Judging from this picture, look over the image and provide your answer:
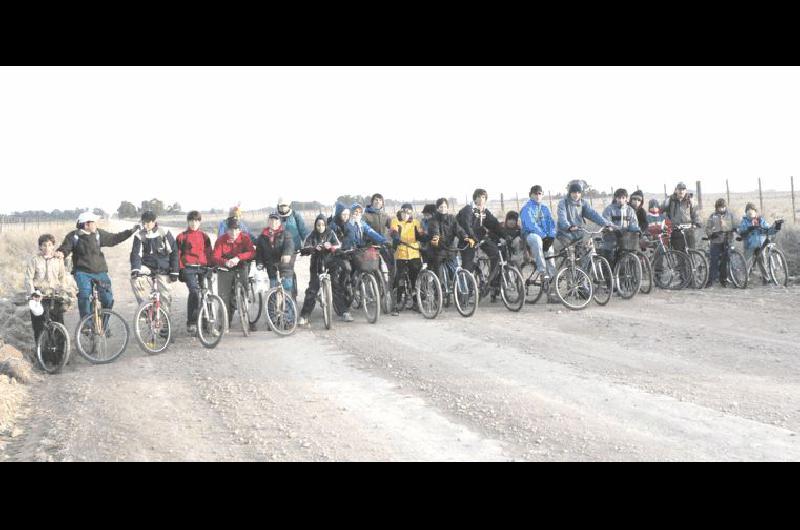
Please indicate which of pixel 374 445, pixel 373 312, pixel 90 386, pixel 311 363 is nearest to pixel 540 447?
pixel 374 445

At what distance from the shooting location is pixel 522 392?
7.43 meters

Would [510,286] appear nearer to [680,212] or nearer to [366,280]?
[366,280]

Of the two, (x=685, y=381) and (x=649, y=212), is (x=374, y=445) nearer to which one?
(x=685, y=381)

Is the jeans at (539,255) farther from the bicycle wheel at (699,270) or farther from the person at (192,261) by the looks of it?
the person at (192,261)

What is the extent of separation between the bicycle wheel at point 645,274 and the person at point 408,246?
3980 mm

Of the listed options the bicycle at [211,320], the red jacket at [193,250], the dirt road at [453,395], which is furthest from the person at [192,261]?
the bicycle at [211,320]

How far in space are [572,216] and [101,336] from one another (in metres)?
8.20

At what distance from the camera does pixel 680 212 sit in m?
15.5

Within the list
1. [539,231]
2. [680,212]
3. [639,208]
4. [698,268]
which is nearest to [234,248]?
[539,231]

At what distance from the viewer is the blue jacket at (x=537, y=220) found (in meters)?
13.4

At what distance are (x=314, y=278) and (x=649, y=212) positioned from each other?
7131mm

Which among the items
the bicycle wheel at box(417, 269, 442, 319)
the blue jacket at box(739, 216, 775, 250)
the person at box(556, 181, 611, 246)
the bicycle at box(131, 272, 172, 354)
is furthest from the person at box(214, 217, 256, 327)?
the blue jacket at box(739, 216, 775, 250)
